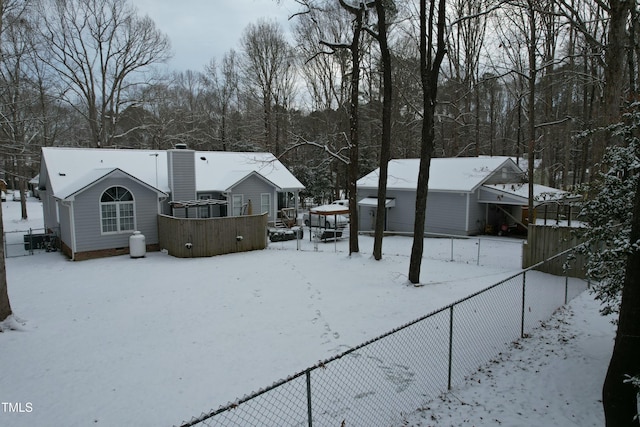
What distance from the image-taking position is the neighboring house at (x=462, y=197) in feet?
71.3

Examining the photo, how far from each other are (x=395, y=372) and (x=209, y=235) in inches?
460

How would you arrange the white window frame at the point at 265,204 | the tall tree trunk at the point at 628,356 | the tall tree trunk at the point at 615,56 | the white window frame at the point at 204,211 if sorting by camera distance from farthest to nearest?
the white window frame at the point at 265,204, the white window frame at the point at 204,211, the tall tree trunk at the point at 615,56, the tall tree trunk at the point at 628,356

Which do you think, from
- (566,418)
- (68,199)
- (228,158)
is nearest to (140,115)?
(228,158)

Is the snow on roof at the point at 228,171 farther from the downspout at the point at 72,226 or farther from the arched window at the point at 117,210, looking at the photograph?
the downspout at the point at 72,226

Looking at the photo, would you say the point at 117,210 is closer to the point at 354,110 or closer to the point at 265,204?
the point at 265,204

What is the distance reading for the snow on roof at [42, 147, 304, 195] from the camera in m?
17.8

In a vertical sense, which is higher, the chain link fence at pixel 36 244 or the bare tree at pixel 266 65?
the bare tree at pixel 266 65

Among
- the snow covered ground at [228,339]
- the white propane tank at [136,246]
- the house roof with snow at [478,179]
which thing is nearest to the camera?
the snow covered ground at [228,339]

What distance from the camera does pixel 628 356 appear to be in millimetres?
4582

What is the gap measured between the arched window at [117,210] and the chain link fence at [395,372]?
1300cm

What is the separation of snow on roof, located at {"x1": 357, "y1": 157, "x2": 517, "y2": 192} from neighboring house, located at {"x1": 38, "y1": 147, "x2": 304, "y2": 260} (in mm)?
6692

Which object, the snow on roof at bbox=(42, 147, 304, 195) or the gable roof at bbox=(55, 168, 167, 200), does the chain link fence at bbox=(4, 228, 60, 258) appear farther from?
the gable roof at bbox=(55, 168, 167, 200)

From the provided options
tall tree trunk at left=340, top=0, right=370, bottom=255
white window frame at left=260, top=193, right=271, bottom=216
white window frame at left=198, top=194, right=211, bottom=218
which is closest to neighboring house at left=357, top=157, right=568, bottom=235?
white window frame at left=260, top=193, right=271, bottom=216

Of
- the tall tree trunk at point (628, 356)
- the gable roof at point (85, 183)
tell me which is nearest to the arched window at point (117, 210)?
the gable roof at point (85, 183)
